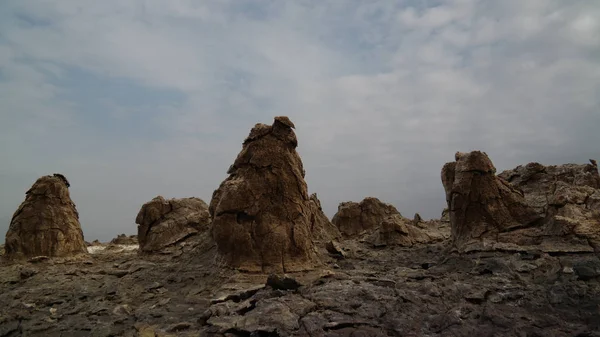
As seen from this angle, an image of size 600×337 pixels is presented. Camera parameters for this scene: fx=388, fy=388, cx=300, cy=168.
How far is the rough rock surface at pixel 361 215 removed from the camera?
3588cm

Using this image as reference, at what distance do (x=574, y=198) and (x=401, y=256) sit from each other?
25.1 feet

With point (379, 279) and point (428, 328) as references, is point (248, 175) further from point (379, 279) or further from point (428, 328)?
point (428, 328)

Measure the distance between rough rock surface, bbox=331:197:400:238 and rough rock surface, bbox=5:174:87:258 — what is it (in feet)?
71.1

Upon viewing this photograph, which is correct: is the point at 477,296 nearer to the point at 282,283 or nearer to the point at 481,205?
the point at 282,283

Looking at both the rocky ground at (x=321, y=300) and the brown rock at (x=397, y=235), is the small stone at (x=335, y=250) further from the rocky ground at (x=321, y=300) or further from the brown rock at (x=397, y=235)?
the brown rock at (x=397, y=235)

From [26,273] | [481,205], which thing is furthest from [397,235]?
[26,273]

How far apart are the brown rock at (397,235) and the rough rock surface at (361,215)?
12644mm

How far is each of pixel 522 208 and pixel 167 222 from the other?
16.7 meters

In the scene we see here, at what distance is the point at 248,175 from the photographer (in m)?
15.3

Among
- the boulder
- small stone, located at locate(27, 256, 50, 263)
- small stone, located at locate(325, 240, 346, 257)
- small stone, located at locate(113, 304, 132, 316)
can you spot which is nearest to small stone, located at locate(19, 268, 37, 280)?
small stone, located at locate(27, 256, 50, 263)

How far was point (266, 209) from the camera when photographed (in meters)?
15.0

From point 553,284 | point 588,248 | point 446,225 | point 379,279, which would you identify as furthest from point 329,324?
point 446,225

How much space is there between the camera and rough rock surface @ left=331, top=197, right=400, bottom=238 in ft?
118

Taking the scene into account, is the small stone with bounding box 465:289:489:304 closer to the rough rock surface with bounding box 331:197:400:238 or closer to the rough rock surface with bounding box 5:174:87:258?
the rough rock surface with bounding box 5:174:87:258
